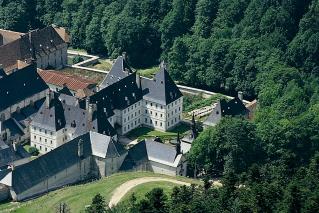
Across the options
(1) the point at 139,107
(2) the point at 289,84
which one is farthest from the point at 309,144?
(1) the point at 139,107

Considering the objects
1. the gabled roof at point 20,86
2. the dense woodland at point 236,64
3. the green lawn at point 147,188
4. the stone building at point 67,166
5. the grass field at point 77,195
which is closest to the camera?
the dense woodland at point 236,64

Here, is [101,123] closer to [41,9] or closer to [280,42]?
[280,42]

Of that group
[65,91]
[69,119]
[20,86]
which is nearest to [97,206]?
[69,119]

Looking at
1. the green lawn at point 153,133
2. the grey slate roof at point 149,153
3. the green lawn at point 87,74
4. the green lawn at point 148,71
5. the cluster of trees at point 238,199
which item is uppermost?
the cluster of trees at point 238,199

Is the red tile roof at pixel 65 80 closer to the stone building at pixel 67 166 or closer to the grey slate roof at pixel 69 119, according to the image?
the grey slate roof at pixel 69 119

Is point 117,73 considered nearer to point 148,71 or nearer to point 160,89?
point 160,89

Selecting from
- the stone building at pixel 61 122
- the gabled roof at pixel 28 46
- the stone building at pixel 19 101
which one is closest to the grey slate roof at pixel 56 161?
the stone building at pixel 61 122

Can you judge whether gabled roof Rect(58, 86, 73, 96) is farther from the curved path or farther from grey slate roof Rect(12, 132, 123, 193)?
the curved path
